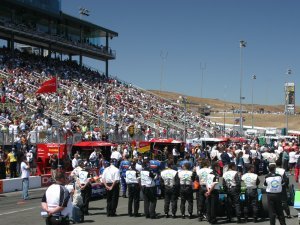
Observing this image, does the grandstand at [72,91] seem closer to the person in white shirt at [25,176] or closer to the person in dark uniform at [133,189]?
the person in white shirt at [25,176]

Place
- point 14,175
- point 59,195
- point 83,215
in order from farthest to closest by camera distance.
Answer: point 14,175, point 83,215, point 59,195

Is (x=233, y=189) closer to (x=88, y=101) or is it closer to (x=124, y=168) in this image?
(x=124, y=168)

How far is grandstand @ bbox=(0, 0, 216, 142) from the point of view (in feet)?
113

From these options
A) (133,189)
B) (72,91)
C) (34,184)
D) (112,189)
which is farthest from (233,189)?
(72,91)

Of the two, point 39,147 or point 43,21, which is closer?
point 39,147

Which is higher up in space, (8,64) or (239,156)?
(8,64)

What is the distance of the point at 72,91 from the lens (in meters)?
43.6

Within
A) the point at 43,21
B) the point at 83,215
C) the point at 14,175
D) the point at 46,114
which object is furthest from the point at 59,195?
the point at 43,21

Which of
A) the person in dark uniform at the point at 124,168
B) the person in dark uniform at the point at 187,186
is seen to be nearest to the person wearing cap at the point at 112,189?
the person in dark uniform at the point at 187,186

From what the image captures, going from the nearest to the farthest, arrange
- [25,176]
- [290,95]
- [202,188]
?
1. [202,188]
2. [25,176]
3. [290,95]

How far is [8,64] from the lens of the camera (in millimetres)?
43844

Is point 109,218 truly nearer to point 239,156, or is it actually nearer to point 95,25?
point 239,156

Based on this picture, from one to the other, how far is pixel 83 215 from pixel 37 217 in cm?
173

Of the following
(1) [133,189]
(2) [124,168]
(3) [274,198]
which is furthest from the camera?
(2) [124,168]
